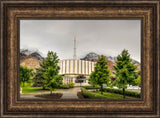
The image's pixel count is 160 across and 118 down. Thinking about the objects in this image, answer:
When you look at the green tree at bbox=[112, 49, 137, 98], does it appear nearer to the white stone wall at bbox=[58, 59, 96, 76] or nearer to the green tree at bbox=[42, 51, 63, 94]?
the white stone wall at bbox=[58, 59, 96, 76]

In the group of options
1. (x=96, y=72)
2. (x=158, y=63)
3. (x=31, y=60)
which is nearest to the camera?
(x=158, y=63)

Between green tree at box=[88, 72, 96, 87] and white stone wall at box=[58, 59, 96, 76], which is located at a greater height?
white stone wall at box=[58, 59, 96, 76]

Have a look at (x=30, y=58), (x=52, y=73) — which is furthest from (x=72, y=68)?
(x=30, y=58)

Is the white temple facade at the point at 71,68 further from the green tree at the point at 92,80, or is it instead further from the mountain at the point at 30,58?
the mountain at the point at 30,58

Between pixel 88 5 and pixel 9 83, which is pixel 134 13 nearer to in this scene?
pixel 88 5

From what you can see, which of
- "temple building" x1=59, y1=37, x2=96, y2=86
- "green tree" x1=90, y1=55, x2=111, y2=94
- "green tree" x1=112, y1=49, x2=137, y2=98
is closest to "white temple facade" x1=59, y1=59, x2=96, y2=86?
"temple building" x1=59, y1=37, x2=96, y2=86

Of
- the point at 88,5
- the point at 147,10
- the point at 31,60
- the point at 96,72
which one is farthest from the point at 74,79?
the point at 147,10
